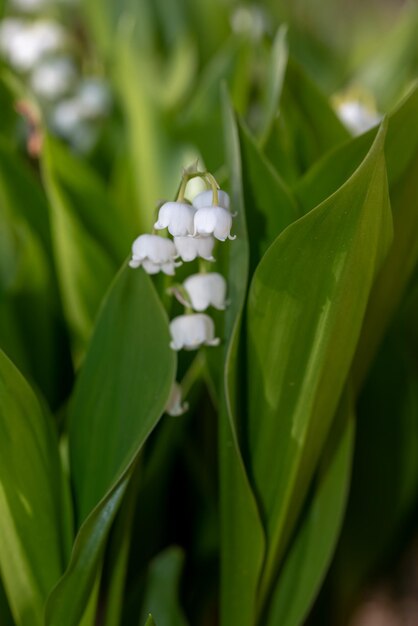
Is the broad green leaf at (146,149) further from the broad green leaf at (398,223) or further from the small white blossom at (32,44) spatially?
the broad green leaf at (398,223)

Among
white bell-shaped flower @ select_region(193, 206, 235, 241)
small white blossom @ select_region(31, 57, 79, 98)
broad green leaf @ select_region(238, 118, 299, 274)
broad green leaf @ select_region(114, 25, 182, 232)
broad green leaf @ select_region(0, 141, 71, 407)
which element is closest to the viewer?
white bell-shaped flower @ select_region(193, 206, 235, 241)

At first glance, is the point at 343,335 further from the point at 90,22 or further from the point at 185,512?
the point at 90,22

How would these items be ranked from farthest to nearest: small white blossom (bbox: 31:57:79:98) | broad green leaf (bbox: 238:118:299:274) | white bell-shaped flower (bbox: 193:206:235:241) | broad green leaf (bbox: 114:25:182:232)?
small white blossom (bbox: 31:57:79:98), broad green leaf (bbox: 114:25:182:232), broad green leaf (bbox: 238:118:299:274), white bell-shaped flower (bbox: 193:206:235:241)

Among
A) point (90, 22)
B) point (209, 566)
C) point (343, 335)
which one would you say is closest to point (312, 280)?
point (343, 335)

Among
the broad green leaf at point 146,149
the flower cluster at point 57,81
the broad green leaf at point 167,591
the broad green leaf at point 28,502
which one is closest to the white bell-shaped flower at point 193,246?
the broad green leaf at point 28,502

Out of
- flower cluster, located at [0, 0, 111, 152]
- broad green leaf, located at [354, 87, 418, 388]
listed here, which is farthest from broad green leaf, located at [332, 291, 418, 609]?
flower cluster, located at [0, 0, 111, 152]

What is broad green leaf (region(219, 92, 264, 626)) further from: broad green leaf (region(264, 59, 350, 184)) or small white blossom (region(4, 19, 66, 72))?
small white blossom (region(4, 19, 66, 72))

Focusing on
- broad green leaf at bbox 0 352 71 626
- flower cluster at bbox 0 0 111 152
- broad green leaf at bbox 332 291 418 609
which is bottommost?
broad green leaf at bbox 332 291 418 609
